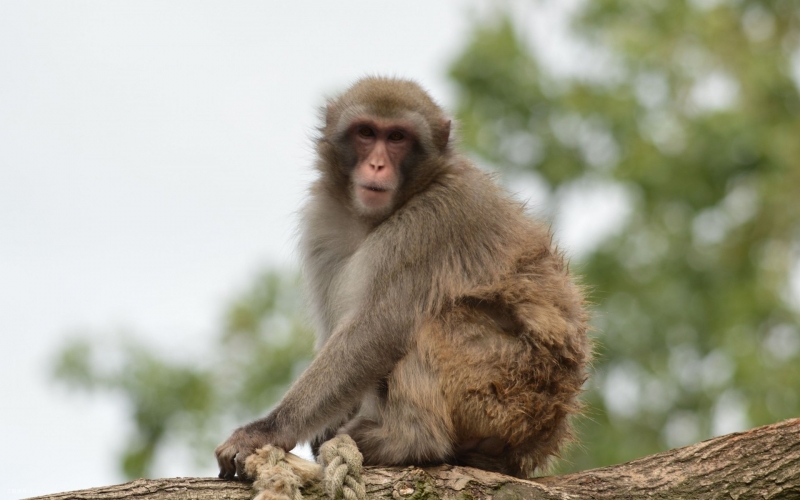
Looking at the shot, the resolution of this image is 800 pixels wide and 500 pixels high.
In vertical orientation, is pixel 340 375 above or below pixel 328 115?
below

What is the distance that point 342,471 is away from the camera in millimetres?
5414

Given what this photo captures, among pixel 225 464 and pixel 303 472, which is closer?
pixel 303 472

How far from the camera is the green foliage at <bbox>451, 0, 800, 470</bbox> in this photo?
62.5 feet

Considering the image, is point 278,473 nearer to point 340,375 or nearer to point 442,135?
point 340,375

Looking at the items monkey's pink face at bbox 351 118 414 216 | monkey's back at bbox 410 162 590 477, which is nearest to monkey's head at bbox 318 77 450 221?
monkey's pink face at bbox 351 118 414 216

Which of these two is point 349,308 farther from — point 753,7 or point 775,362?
point 753,7

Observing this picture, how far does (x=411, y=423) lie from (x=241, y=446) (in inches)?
40.4

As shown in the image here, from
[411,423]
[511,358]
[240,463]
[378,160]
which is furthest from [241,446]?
[378,160]

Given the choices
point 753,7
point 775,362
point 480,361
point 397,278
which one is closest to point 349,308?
point 397,278

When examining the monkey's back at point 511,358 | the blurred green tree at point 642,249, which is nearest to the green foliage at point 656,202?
the blurred green tree at point 642,249

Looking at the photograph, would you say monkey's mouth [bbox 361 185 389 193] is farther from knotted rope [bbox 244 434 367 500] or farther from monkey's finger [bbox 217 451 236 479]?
monkey's finger [bbox 217 451 236 479]

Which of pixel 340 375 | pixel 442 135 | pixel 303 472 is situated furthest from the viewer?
pixel 442 135

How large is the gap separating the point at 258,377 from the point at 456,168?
37.8 ft

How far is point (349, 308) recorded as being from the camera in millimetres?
6445
